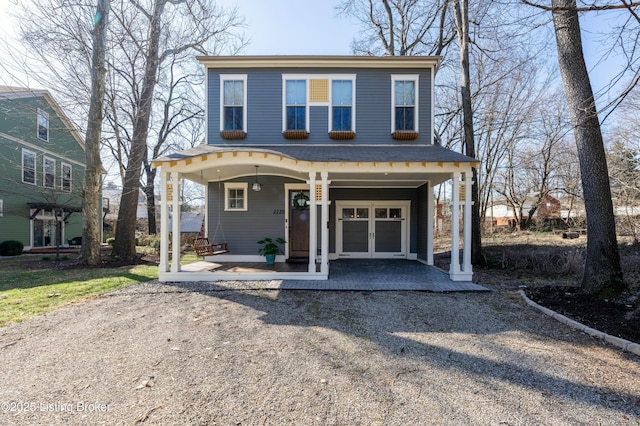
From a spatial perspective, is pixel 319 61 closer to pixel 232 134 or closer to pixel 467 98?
pixel 232 134

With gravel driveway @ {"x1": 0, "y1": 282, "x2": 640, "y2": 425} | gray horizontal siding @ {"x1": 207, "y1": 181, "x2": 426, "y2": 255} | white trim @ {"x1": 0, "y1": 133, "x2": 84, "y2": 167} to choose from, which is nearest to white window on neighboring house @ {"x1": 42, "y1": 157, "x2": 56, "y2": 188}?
white trim @ {"x1": 0, "y1": 133, "x2": 84, "y2": 167}

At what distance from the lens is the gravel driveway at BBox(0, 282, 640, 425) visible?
2260 mm

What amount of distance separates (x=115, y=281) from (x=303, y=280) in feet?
14.4

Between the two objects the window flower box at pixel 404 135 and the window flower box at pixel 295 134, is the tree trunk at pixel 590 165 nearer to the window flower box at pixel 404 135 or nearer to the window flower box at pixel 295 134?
the window flower box at pixel 404 135

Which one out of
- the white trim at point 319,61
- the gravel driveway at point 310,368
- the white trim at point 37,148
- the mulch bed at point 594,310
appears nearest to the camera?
the gravel driveway at point 310,368

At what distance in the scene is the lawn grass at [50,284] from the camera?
485 cm

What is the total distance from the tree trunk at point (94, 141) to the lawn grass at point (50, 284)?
907 mm

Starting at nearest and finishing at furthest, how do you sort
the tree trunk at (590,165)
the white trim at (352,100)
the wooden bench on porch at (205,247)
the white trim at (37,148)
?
1. the tree trunk at (590,165)
2. the wooden bench on porch at (205,247)
3. the white trim at (352,100)
4. the white trim at (37,148)

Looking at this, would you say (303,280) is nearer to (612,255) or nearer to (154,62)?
(612,255)

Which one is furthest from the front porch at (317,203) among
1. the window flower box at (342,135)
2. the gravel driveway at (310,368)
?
the gravel driveway at (310,368)

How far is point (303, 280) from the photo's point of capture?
6559 millimetres

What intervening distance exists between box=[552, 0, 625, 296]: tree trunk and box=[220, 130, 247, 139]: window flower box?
7.26 m

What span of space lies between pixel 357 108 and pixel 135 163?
8.03 m

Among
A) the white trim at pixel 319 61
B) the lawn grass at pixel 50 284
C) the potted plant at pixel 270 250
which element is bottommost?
the lawn grass at pixel 50 284
